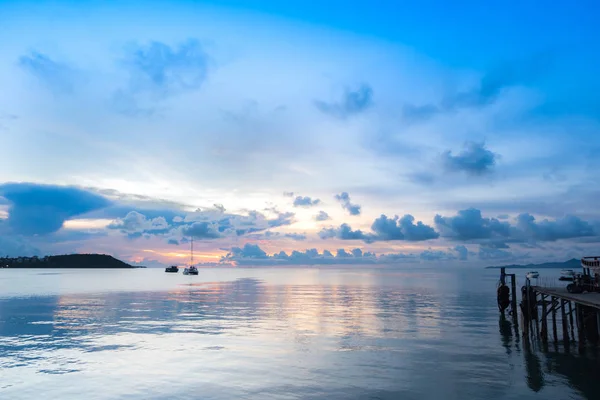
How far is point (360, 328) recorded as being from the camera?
161 feet

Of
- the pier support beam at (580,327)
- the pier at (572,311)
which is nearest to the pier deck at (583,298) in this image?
the pier at (572,311)

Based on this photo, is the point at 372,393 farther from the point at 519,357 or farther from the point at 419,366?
the point at 519,357

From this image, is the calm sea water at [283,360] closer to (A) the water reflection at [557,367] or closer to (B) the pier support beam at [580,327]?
(A) the water reflection at [557,367]

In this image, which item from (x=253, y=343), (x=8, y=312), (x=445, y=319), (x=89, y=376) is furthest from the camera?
(x=8, y=312)

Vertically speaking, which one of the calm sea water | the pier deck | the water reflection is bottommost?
the water reflection

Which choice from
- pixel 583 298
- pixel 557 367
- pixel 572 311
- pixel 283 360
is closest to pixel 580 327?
pixel 583 298

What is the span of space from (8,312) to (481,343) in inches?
2540

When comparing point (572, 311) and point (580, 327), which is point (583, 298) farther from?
point (572, 311)

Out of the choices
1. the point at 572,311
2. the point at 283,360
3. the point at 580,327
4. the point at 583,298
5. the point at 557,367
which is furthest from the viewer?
the point at 572,311

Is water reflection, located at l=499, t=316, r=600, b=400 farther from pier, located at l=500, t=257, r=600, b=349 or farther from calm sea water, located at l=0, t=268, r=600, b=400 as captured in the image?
pier, located at l=500, t=257, r=600, b=349

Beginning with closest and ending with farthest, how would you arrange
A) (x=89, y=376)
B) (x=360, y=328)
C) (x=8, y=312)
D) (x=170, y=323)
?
(x=89, y=376)
(x=360, y=328)
(x=170, y=323)
(x=8, y=312)

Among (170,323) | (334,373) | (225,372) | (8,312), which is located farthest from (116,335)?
(8,312)

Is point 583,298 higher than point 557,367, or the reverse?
point 583,298

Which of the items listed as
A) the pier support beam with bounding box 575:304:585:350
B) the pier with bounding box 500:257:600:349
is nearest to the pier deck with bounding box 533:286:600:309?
the pier with bounding box 500:257:600:349
